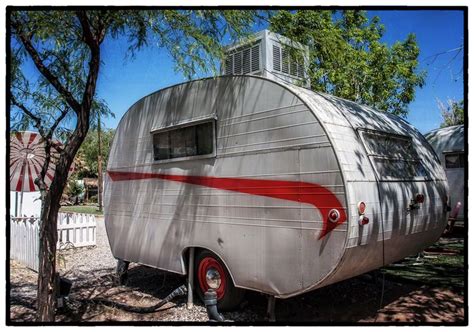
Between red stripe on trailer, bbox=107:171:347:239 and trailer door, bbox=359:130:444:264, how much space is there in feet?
2.08

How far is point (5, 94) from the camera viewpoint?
11.9ft

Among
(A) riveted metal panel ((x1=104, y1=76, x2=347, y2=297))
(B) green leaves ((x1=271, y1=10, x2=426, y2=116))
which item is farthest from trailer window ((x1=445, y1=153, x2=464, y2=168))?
(A) riveted metal panel ((x1=104, y1=76, x2=347, y2=297))

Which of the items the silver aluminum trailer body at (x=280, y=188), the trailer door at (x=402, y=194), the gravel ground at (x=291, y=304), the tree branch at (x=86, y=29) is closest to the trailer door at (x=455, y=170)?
the silver aluminum trailer body at (x=280, y=188)

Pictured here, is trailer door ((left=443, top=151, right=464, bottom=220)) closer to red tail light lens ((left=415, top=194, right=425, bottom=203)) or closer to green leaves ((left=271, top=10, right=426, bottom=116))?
green leaves ((left=271, top=10, right=426, bottom=116))

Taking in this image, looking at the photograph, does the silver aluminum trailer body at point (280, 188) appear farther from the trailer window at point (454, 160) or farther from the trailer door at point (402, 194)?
the trailer window at point (454, 160)

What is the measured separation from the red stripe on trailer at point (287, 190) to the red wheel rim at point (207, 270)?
2.93ft

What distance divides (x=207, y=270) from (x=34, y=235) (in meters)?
4.27

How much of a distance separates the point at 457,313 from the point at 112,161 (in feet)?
16.0

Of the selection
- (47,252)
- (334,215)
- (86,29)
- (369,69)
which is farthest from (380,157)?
(369,69)

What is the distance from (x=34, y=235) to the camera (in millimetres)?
7328

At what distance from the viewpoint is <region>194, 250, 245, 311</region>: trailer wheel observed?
4.43 metres

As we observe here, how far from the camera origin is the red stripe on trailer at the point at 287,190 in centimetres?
354

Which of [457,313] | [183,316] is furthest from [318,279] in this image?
[183,316]

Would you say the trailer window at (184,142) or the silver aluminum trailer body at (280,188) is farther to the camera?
the trailer window at (184,142)
